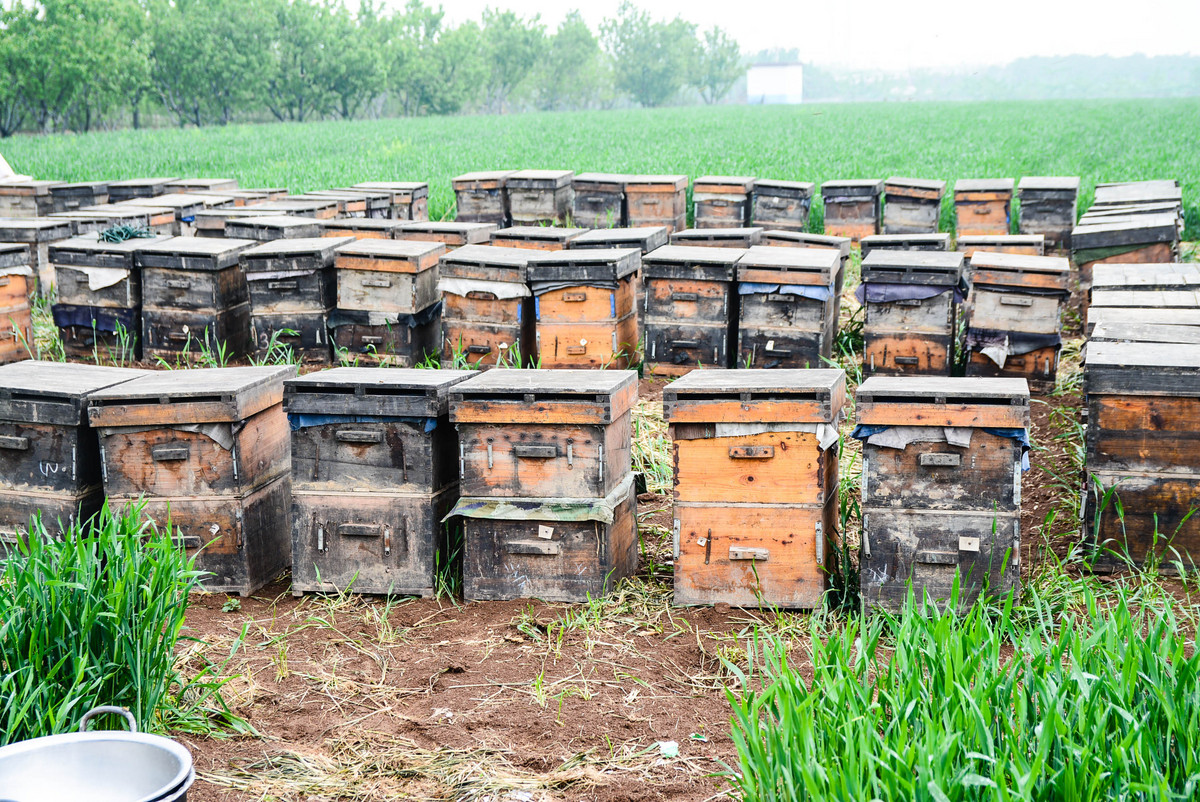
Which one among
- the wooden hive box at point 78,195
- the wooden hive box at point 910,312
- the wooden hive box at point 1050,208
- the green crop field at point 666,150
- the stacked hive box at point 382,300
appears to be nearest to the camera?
the wooden hive box at point 910,312

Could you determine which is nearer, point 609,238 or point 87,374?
point 87,374

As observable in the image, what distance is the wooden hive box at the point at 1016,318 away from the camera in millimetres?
8273

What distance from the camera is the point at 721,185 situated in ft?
45.9

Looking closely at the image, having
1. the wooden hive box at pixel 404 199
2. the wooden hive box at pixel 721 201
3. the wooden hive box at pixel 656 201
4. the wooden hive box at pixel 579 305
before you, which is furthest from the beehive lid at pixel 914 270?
the wooden hive box at pixel 404 199

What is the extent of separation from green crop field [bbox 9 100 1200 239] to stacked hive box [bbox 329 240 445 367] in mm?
7936

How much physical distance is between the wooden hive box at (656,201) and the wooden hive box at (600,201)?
10cm

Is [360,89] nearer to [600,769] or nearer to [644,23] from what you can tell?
[644,23]

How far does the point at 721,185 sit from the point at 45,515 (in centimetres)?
1018

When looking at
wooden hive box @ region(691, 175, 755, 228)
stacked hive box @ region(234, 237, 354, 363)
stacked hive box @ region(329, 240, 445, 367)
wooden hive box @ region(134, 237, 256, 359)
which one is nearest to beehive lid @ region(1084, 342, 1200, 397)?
stacked hive box @ region(329, 240, 445, 367)

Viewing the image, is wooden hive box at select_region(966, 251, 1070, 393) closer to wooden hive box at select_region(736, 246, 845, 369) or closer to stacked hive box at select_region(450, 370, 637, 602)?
wooden hive box at select_region(736, 246, 845, 369)

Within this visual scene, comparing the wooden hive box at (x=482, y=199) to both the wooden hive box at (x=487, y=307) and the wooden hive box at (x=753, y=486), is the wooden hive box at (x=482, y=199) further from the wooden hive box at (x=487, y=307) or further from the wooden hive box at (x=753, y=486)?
the wooden hive box at (x=753, y=486)

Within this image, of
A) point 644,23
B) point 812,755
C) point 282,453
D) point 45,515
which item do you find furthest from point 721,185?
point 644,23

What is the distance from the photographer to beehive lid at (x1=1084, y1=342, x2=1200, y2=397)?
5.01 m

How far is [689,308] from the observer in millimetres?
8609
